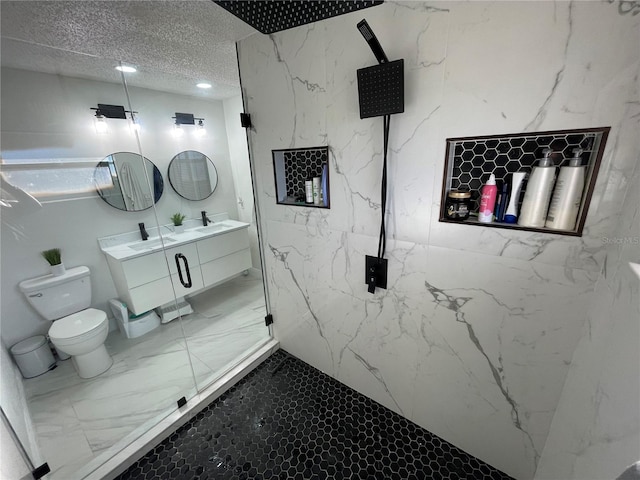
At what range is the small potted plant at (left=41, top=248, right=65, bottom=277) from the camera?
1.86 m

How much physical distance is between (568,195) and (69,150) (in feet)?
9.61

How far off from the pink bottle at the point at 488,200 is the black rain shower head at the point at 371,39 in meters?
0.62

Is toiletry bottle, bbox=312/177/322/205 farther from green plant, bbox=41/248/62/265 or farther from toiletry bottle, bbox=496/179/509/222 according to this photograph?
green plant, bbox=41/248/62/265

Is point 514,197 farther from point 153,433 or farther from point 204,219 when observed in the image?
point 204,219

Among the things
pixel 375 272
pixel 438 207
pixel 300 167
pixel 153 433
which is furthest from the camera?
pixel 300 167

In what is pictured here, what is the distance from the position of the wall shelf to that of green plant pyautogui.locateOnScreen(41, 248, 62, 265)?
2.66 m

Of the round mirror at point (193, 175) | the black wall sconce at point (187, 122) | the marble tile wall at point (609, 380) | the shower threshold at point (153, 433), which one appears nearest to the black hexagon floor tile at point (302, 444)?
the shower threshold at point (153, 433)

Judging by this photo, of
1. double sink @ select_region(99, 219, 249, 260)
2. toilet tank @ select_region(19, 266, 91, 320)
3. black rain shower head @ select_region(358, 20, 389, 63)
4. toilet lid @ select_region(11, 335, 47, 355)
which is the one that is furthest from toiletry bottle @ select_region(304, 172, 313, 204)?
toilet lid @ select_region(11, 335, 47, 355)

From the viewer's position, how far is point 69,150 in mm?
1858

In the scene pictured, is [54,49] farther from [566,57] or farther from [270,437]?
[270,437]

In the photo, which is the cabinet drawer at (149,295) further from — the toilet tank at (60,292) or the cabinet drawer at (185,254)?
the toilet tank at (60,292)

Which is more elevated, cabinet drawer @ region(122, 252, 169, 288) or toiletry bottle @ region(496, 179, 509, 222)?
toiletry bottle @ region(496, 179, 509, 222)

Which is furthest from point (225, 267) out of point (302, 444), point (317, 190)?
point (302, 444)

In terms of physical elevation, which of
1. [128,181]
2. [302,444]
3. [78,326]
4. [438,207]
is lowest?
[302,444]
